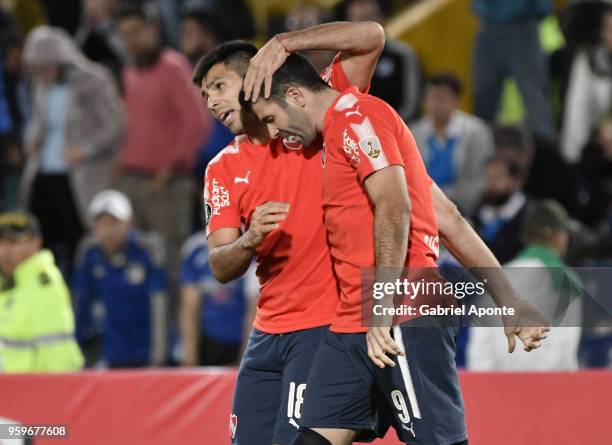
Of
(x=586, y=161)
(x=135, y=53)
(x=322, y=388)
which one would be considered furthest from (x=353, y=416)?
(x=135, y=53)

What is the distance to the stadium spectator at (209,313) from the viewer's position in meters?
9.62

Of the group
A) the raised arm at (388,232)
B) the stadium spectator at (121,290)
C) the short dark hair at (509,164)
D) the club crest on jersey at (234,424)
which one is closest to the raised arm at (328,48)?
the raised arm at (388,232)

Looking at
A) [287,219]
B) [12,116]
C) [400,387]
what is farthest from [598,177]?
[400,387]

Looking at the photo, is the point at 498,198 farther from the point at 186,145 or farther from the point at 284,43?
the point at 284,43

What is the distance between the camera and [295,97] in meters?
5.23

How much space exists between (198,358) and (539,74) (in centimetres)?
370

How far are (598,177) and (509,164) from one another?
3.09 feet

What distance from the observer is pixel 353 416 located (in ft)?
17.0

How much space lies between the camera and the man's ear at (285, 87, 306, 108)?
5230 millimetres

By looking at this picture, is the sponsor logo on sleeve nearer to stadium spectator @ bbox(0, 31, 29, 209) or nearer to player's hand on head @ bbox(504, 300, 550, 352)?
player's hand on head @ bbox(504, 300, 550, 352)

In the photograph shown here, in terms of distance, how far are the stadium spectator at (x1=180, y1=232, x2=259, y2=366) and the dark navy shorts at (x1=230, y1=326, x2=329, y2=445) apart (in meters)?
3.82

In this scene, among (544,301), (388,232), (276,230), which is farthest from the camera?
(544,301)

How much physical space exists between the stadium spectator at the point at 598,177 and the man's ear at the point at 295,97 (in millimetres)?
5298

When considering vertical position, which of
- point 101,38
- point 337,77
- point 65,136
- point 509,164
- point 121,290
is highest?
point 101,38
